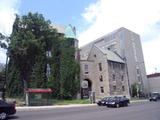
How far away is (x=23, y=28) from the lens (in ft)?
169

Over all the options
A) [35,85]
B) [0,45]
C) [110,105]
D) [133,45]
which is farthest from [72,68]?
[133,45]

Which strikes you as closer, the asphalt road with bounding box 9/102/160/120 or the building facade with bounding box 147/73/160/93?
the asphalt road with bounding box 9/102/160/120

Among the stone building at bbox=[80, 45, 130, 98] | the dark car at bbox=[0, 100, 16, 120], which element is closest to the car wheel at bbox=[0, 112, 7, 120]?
the dark car at bbox=[0, 100, 16, 120]

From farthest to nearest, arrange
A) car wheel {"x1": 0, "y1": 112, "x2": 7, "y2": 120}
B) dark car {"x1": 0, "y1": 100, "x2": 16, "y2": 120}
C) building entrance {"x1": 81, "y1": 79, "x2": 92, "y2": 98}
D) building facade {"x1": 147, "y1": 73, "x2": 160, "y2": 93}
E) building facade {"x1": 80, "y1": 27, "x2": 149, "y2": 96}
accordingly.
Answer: building facade {"x1": 147, "y1": 73, "x2": 160, "y2": 93}, building facade {"x1": 80, "y1": 27, "x2": 149, "y2": 96}, building entrance {"x1": 81, "y1": 79, "x2": 92, "y2": 98}, dark car {"x1": 0, "y1": 100, "x2": 16, "y2": 120}, car wheel {"x1": 0, "y1": 112, "x2": 7, "y2": 120}

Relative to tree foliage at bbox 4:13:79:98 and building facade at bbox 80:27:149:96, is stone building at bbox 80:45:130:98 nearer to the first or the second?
building facade at bbox 80:27:149:96

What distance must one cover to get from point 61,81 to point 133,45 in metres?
34.3

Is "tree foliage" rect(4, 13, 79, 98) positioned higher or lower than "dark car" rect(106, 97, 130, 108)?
higher

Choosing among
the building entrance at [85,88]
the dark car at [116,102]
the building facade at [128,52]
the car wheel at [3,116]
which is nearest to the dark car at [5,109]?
the car wheel at [3,116]

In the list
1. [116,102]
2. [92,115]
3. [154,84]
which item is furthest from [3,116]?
[154,84]

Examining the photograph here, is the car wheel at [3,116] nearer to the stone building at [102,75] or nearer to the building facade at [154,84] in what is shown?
the stone building at [102,75]

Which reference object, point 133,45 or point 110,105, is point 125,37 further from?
point 110,105

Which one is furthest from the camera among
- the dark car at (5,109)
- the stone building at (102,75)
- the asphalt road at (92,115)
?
the stone building at (102,75)

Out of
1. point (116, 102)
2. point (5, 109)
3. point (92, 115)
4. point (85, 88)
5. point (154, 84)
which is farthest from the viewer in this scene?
point (154, 84)

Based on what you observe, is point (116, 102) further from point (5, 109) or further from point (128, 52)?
point (128, 52)
